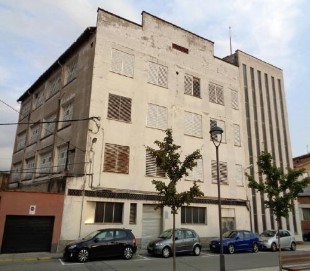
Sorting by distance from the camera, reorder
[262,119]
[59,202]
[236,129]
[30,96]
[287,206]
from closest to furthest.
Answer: [287,206]
[59,202]
[236,129]
[262,119]
[30,96]

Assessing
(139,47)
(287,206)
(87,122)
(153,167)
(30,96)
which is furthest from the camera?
(30,96)

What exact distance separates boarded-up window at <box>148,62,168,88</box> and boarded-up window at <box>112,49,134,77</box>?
1814 mm

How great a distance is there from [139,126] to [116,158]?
3.32 metres

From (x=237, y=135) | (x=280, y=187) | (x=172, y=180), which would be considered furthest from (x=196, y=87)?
(x=172, y=180)

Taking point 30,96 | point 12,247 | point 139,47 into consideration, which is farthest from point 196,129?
point 30,96

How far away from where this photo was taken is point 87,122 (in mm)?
21938

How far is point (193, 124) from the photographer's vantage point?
89.9 feet

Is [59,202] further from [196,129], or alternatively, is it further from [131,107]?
[196,129]

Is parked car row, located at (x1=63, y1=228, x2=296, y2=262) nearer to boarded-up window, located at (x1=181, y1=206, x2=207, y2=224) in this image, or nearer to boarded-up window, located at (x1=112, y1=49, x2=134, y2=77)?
boarded-up window, located at (x1=181, y1=206, x2=207, y2=224)

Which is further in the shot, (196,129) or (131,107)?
(196,129)

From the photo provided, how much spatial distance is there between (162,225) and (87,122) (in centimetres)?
921

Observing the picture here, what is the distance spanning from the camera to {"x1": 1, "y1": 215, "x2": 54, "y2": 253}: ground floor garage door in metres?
18.0

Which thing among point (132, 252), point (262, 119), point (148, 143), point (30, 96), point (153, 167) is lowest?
point (132, 252)

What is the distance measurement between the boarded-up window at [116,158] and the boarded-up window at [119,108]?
2.24 m
